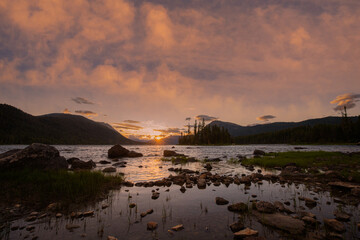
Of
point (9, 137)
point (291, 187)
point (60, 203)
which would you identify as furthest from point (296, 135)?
point (9, 137)

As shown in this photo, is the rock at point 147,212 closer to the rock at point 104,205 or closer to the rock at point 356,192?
the rock at point 104,205

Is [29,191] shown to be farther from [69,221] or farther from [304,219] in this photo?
[304,219]

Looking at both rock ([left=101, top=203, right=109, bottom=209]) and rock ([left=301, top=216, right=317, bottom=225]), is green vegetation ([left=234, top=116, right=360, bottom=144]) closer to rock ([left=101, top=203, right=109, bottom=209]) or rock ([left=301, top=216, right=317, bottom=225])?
rock ([left=301, top=216, right=317, bottom=225])

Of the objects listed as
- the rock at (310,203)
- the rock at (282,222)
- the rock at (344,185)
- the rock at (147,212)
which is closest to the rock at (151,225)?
the rock at (147,212)

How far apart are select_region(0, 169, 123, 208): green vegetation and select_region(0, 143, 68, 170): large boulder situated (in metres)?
0.93

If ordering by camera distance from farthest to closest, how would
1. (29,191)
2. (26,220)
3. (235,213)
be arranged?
(29,191)
(235,213)
(26,220)

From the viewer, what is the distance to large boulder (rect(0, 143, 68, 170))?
12.5 meters

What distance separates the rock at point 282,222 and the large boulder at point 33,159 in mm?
15977

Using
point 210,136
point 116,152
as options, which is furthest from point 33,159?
point 210,136

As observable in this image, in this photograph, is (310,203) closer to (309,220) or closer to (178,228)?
(309,220)

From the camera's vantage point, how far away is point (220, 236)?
5191 millimetres

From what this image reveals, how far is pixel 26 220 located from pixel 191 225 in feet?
20.2

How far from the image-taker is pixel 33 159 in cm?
1356

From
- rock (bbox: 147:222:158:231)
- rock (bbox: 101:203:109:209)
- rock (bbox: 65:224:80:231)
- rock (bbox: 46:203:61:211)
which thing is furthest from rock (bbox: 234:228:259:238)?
rock (bbox: 46:203:61:211)
